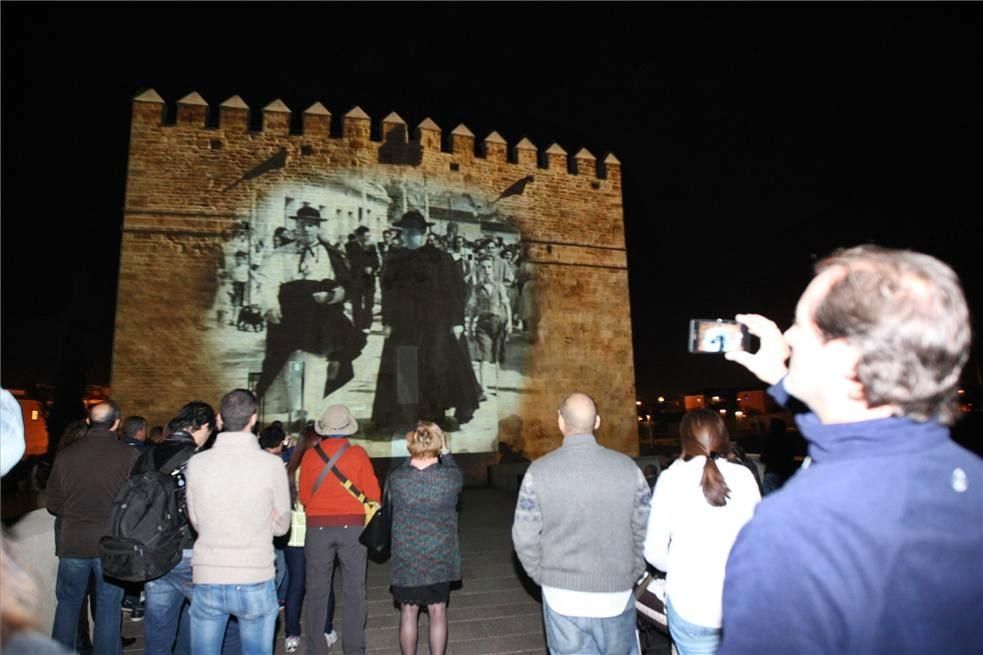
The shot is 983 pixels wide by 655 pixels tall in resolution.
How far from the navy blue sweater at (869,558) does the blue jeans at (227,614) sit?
266 cm

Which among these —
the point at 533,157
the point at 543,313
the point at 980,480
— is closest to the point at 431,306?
the point at 543,313

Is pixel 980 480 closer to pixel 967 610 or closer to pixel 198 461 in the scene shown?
pixel 967 610

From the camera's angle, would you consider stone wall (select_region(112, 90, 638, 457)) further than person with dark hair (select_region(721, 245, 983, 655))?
Yes

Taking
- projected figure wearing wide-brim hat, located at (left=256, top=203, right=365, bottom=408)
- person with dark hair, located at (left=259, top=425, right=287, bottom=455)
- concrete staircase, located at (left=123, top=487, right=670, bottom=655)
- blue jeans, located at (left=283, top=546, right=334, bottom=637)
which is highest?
projected figure wearing wide-brim hat, located at (left=256, top=203, right=365, bottom=408)

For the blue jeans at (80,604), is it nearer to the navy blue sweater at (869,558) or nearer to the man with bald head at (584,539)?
the man with bald head at (584,539)

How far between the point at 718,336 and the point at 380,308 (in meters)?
11.5

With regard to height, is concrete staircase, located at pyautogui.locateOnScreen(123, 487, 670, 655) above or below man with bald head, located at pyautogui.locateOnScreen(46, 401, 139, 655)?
below

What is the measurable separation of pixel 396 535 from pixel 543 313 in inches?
446

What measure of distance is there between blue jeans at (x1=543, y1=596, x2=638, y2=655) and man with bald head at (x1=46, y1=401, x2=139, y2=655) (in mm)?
2863

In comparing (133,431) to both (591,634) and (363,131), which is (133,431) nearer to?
(591,634)

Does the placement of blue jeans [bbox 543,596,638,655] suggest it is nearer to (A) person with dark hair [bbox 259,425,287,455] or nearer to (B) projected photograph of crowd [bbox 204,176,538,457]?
(A) person with dark hair [bbox 259,425,287,455]

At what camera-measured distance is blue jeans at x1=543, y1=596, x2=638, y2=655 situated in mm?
2518

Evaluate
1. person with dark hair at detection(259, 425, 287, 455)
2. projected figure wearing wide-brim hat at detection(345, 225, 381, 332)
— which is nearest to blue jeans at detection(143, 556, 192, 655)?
person with dark hair at detection(259, 425, 287, 455)

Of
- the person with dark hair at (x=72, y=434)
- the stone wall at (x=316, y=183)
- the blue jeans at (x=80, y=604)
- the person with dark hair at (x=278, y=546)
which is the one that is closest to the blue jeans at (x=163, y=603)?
the blue jeans at (x=80, y=604)
